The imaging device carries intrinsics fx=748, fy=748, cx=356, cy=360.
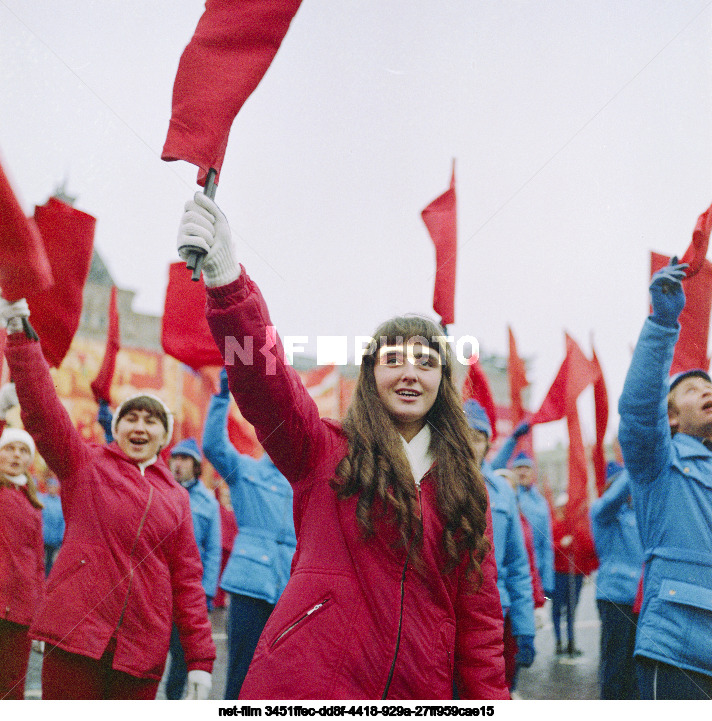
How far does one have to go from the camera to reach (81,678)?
2125 mm

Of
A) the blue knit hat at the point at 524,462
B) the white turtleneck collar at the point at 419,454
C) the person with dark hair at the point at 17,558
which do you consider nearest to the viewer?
the white turtleneck collar at the point at 419,454

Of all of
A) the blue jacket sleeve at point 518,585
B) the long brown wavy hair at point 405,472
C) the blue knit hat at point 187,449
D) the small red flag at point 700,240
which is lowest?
the blue jacket sleeve at point 518,585

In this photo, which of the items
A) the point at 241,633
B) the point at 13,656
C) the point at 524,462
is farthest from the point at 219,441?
the point at 524,462

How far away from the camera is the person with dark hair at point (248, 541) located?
312 cm

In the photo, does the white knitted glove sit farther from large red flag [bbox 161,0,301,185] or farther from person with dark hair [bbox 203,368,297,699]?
person with dark hair [bbox 203,368,297,699]

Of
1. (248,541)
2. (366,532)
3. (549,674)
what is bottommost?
(549,674)

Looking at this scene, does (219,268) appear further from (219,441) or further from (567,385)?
(567,385)

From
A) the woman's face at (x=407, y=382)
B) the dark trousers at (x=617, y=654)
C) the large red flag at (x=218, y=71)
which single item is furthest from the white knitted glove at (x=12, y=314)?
the dark trousers at (x=617, y=654)

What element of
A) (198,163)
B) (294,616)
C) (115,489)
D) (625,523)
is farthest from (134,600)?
(625,523)

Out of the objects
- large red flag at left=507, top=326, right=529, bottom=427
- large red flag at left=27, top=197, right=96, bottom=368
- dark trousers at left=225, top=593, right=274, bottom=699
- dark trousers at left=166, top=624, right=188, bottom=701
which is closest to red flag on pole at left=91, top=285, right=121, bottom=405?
large red flag at left=27, top=197, right=96, bottom=368

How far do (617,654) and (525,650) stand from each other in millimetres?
545

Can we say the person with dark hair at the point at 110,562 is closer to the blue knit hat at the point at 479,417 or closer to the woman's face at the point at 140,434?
the woman's face at the point at 140,434

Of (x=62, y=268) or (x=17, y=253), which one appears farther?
(x=62, y=268)

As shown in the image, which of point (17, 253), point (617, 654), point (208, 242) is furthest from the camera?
point (617, 654)
